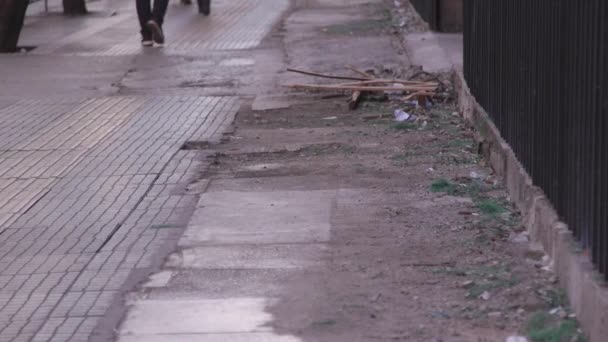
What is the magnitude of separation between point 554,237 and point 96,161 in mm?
4996

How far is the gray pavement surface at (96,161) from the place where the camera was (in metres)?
6.30

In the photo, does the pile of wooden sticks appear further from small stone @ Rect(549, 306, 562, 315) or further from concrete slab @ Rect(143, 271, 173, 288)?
small stone @ Rect(549, 306, 562, 315)

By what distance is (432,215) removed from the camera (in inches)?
299

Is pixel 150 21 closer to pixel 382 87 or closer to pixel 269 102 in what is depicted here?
pixel 269 102

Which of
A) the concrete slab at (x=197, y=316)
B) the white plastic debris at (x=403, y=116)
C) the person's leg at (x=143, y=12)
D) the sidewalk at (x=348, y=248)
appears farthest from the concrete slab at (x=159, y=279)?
the person's leg at (x=143, y=12)

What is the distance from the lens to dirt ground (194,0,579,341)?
18.3 feet

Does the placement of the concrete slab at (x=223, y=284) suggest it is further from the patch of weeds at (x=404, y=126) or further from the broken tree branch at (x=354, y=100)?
the broken tree branch at (x=354, y=100)

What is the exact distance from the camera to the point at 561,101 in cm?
610

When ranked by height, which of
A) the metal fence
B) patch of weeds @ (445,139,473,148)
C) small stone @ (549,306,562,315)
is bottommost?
patch of weeds @ (445,139,473,148)

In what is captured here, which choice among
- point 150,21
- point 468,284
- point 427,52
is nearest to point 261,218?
point 468,284

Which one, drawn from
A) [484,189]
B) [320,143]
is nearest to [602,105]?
[484,189]

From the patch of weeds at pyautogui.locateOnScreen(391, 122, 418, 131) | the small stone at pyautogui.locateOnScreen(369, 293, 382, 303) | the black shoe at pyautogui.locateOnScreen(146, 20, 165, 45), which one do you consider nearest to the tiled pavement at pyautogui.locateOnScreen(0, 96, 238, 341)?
the small stone at pyautogui.locateOnScreen(369, 293, 382, 303)

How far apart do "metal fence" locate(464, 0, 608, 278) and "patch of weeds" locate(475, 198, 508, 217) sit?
0.35m

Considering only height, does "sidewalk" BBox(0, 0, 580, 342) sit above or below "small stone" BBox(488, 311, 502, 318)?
below
